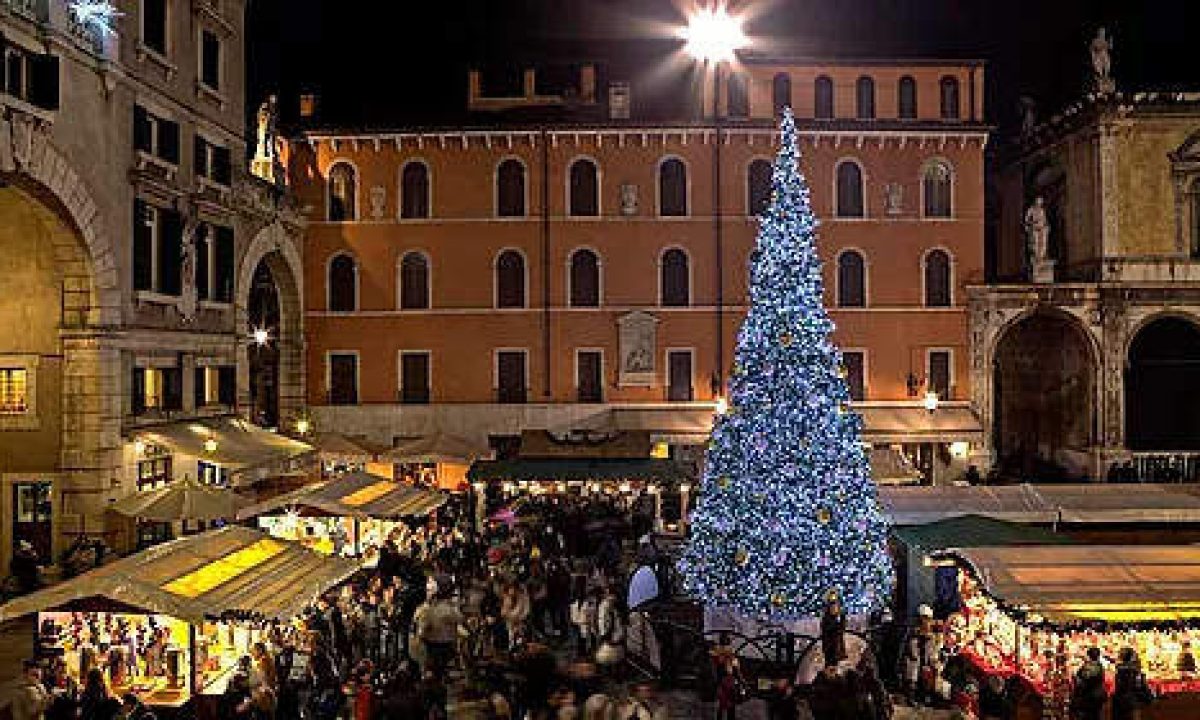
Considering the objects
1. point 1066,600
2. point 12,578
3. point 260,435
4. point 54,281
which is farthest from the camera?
point 260,435

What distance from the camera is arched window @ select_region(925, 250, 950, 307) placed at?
122ft

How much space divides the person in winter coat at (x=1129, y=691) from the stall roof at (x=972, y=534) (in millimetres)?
4103

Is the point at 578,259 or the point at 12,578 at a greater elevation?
the point at 578,259

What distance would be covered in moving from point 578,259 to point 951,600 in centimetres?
2031

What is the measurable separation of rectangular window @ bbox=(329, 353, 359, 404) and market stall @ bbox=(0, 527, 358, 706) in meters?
22.4

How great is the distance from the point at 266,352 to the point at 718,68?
1566cm

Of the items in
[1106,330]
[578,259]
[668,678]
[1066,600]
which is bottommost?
[668,678]

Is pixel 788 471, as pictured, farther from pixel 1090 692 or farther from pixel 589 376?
pixel 589 376

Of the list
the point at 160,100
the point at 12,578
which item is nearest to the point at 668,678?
the point at 12,578

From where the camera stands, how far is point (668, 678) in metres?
16.7

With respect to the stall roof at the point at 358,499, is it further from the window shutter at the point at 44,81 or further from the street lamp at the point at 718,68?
the street lamp at the point at 718,68

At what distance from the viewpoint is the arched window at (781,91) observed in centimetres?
3647

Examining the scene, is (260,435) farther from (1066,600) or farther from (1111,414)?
(1111,414)

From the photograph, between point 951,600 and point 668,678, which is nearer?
point 668,678
